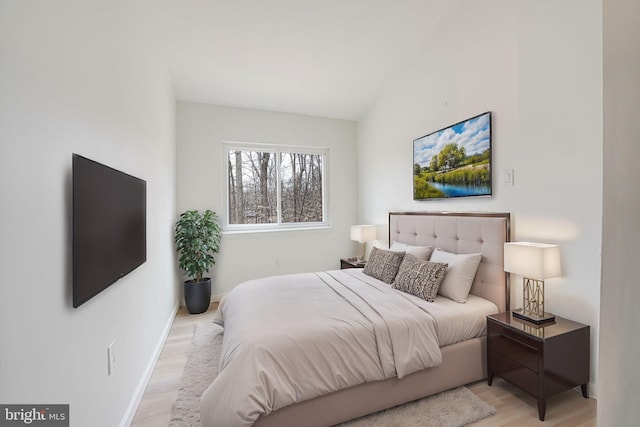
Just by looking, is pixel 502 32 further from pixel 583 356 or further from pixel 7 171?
pixel 7 171

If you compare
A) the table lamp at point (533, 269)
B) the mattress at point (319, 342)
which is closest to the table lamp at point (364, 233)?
the mattress at point (319, 342)

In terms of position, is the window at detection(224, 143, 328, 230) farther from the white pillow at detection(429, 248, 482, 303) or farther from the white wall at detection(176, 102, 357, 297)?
the white pillow at detection(429, 248, 482, 303)

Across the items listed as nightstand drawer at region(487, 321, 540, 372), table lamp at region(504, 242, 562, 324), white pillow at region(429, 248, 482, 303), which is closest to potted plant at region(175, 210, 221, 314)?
white pillow at region(429, 248, 482, 303)

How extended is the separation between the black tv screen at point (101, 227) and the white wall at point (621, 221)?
1.55 meters

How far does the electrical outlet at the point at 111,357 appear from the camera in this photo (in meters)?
1.44

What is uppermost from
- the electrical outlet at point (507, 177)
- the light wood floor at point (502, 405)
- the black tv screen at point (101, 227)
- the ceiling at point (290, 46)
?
the ceiling at point (290, 46)

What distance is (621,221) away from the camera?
1.41ft

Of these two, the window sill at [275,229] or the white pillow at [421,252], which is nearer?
the white pillow at [421,252]

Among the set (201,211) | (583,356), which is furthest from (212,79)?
(583,356)

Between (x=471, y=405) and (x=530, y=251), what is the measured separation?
1079mm

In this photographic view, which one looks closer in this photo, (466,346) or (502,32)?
(466,346)

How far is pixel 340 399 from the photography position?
1.64 meters

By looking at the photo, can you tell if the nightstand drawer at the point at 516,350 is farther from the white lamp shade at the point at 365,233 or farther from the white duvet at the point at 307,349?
the white lamp shade at the point at 365,233

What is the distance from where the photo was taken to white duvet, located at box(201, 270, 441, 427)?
1.41 meters
